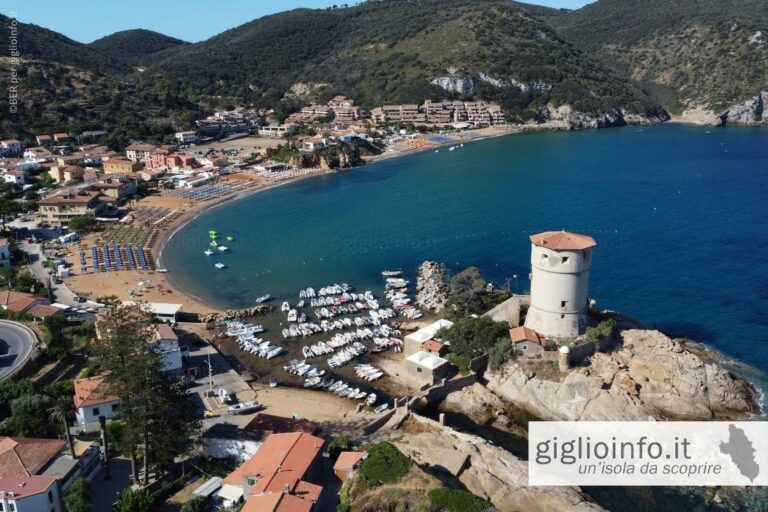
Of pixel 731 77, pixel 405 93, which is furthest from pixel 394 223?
pixel 731 77

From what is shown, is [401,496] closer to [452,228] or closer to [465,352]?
[465,352]

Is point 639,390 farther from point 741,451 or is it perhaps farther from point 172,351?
point 172,351

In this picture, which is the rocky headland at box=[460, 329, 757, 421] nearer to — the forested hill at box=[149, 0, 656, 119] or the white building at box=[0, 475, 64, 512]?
the white building at box=[0, 475, 64, 512]

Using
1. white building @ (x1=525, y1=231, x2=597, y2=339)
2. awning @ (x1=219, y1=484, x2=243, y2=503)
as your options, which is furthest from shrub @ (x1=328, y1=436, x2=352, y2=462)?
white building @ (x1=525, y1=231, x2=597, y2=339)

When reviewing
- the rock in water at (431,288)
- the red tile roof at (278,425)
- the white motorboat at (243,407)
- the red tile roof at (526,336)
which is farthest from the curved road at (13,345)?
the red tile roof at (526,336)

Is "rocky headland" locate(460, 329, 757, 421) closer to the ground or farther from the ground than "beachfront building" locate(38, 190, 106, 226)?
closer to the ground

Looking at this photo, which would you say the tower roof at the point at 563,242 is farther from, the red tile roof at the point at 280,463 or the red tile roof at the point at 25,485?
the red tile roof at the point at 25,485
